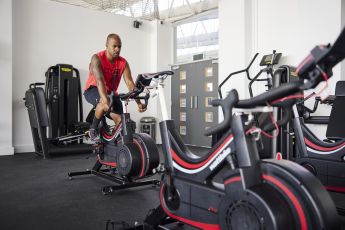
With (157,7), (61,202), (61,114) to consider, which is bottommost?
(61,202)

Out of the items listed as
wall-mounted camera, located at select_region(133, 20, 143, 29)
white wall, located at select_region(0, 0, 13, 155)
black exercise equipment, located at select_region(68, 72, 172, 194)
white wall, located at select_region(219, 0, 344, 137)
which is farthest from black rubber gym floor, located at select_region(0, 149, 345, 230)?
wall-mounted camera, located at select_region(133, 20, 143, 29)

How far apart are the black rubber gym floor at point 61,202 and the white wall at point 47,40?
2293 millimetres

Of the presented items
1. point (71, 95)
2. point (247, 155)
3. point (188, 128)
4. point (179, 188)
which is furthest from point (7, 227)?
point (188, 128)

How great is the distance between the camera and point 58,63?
6262 mm

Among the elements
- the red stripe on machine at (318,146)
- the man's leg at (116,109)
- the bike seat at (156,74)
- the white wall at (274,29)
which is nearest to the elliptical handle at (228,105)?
the bike seat at (156,74)

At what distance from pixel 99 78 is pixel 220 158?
211 cm

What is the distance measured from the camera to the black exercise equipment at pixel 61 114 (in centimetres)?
530

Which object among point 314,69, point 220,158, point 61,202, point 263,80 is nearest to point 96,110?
point 61,202

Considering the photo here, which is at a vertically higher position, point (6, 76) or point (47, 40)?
point (47, 40)

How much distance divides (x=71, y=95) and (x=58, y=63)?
0.79 meters

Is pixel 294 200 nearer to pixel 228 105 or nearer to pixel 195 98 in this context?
pixel 228 105

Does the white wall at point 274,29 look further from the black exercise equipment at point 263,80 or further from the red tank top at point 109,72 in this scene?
the red tank top at point 109,72

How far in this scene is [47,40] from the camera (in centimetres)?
622

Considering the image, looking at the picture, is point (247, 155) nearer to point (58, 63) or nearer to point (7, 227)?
point (7, 227)
